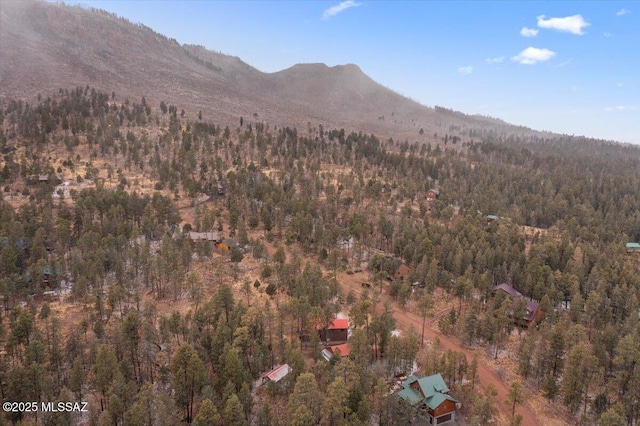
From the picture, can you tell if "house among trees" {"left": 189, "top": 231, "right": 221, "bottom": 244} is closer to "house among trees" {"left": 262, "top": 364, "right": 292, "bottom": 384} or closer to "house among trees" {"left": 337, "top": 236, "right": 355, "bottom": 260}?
"house among trees" {"left": 337, "top": 236, "right": 355, "bottom": 260}

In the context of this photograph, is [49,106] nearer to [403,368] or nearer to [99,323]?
[99,323]

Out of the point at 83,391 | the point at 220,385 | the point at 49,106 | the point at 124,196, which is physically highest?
the point at 49,106

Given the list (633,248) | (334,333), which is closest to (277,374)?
(334,333)

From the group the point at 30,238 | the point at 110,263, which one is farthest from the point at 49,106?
the point at 110,263

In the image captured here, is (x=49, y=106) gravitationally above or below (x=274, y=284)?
above

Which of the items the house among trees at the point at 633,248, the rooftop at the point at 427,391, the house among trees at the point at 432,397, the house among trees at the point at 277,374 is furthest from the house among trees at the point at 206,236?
the house among trees at the point at 633,248

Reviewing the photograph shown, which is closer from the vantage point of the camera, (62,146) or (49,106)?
(62,146)

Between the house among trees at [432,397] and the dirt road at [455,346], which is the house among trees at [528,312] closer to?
the dirt road at [455,346]
